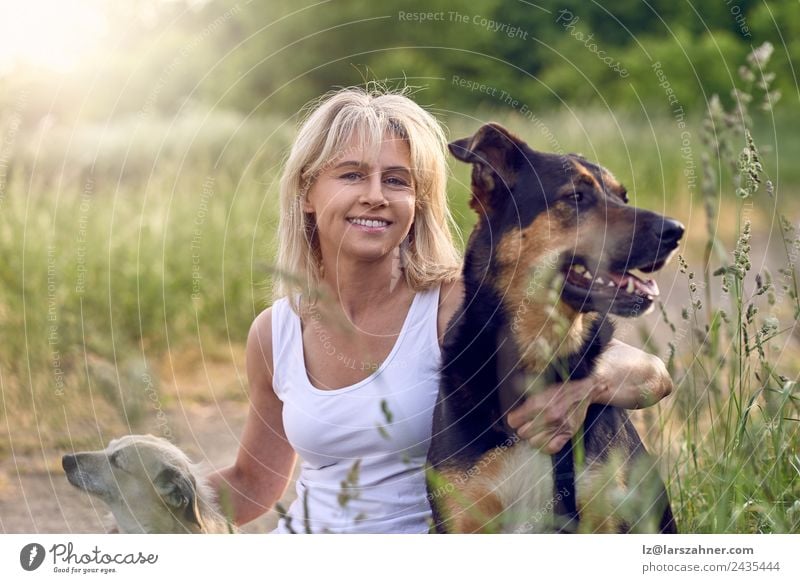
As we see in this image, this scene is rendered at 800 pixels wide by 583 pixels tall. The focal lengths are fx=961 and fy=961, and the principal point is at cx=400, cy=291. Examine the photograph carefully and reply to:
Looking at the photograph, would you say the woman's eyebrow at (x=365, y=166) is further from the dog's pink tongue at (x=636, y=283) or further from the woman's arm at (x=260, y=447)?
the dog's pink tongue at (x=636, y=283)

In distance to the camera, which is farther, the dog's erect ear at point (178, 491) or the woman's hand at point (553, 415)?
the dog's erect ear at point (178, 491)

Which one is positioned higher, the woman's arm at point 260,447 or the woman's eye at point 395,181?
the woman's eye at point 395,181

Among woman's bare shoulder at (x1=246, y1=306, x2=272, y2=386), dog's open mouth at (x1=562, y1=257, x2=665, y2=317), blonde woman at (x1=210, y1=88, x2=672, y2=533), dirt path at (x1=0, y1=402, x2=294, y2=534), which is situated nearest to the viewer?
dog's open mouth at (x1=562, y1=257, x2=665, y2=317)

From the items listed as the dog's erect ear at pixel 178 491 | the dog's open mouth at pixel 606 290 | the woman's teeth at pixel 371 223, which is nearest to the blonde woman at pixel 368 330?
the woman's teeth at pixel 371 223

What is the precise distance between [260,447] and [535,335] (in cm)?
126

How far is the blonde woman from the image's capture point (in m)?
3.46

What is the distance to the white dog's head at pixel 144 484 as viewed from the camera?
3512mm

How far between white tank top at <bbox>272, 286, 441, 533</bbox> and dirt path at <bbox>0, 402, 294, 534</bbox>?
2.82ft

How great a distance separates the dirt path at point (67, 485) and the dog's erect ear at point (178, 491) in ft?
1.86

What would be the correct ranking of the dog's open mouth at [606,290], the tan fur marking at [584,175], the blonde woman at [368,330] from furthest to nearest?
1. the blonde woman at [368,330]
2. the tan fur marking at [584,175]
3. the dog's open mouth at [606,290]

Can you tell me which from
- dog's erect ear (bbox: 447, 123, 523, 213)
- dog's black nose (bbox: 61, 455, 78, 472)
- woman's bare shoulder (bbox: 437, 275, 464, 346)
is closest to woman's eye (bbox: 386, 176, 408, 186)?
dog's erect ear (bbox: 447, 123, 523, 213)

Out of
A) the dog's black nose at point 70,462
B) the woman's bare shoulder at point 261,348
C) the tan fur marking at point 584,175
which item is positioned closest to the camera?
the tan fur marking at point 584,175

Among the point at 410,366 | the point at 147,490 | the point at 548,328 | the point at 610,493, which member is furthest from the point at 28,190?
the point at 610,493

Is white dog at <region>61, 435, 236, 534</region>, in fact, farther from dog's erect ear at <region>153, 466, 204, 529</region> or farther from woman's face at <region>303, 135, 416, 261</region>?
woman's face at <region>303, 135, 416, 261</region>
